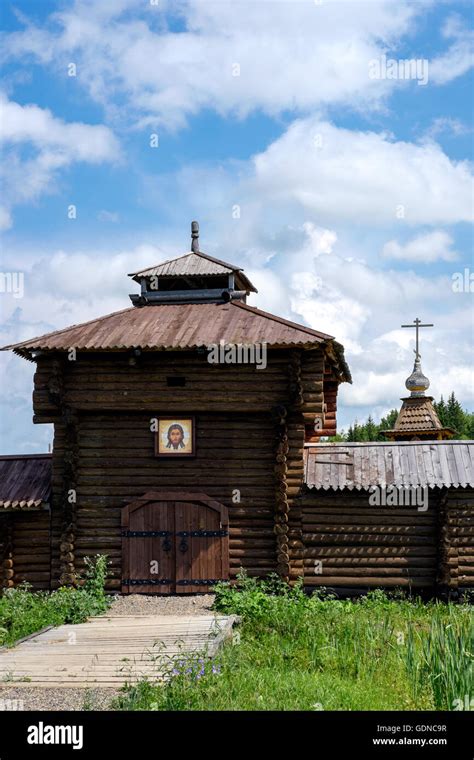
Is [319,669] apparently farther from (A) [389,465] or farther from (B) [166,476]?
(A) [389,465]

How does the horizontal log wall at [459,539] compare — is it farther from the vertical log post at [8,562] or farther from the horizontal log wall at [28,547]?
the vertical log post at [8,562]

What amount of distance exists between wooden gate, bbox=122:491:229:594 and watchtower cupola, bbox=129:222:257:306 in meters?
4.49

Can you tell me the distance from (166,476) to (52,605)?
3.24m

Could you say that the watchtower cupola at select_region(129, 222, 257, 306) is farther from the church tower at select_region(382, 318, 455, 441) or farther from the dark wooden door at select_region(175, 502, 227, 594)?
the church tower at select_region(382, 318, 455, 441)

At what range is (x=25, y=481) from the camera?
1703 cm

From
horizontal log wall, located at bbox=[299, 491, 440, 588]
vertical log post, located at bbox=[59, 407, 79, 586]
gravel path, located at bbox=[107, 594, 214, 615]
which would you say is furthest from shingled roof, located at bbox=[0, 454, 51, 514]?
horizontal log wall, located at bbox=[299, 491, 440, 588]

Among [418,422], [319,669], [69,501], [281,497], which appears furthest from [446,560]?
[418,422]

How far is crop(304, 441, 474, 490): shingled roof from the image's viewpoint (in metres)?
16.0

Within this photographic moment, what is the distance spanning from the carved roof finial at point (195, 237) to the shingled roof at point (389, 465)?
540 cm

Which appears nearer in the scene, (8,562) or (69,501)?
(69,501)

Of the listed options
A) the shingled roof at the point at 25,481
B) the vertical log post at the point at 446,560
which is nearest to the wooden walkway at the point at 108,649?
the shingled roof at the point at 25,481
